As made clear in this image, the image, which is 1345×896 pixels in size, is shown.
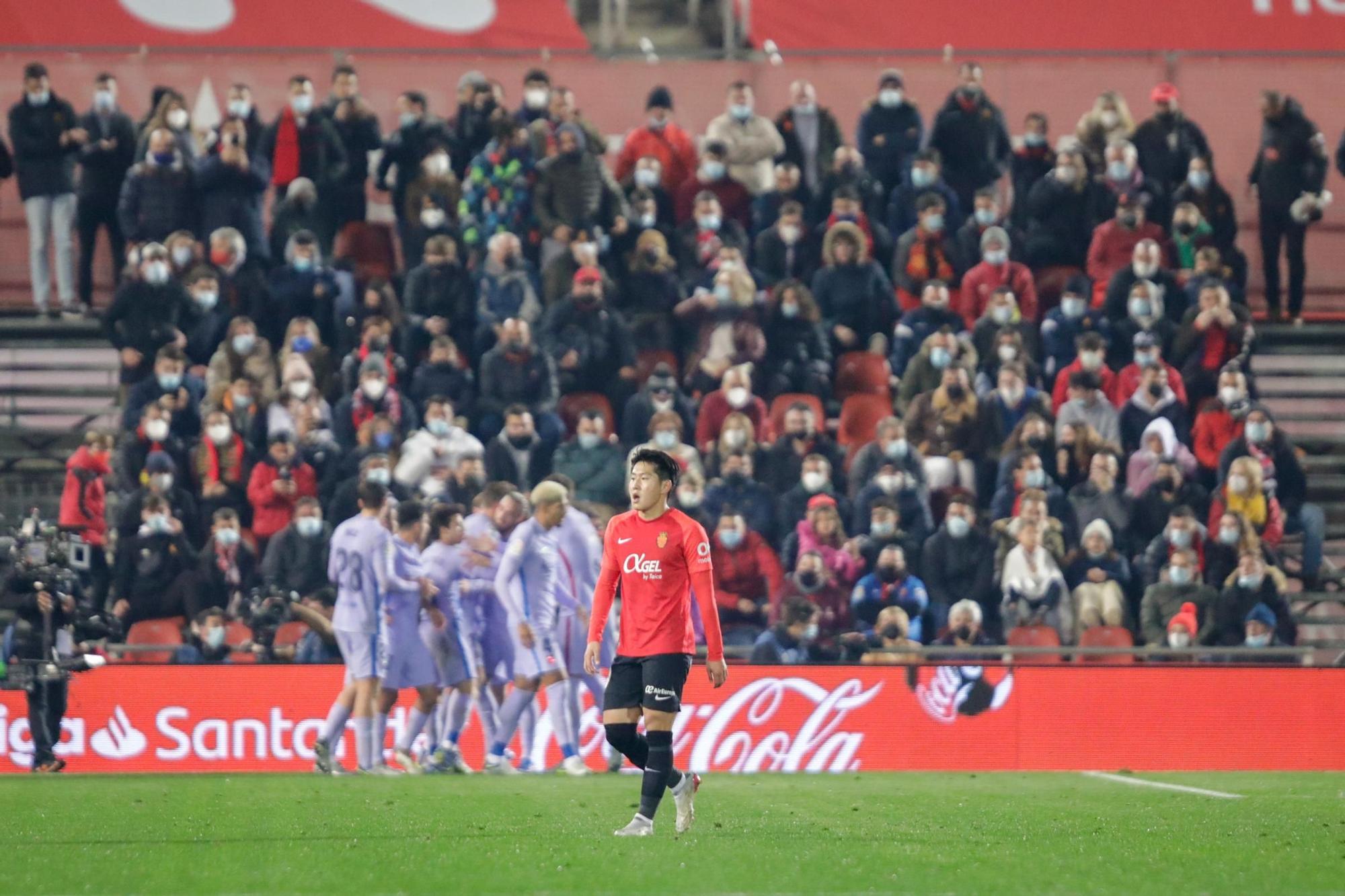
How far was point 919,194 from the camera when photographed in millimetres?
20781

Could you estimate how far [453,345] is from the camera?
19375 mm

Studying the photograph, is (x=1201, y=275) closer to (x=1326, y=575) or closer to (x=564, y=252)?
(x=1326, y=575)

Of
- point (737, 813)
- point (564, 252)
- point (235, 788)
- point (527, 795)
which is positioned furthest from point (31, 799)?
point (564, 252)

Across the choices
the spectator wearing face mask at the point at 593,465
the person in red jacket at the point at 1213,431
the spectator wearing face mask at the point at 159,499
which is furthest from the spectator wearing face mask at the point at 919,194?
the spectator wearing face mask at the point at 159,499

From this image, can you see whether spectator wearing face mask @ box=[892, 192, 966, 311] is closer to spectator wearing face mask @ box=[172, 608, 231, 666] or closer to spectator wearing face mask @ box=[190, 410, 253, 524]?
spectator wearing face mask @ box=[190, 410, 253, 524]

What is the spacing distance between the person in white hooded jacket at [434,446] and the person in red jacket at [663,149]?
3.57m

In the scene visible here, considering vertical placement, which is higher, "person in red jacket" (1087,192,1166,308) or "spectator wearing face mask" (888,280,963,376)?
"person in red jacket" (1087,192,1166,308)

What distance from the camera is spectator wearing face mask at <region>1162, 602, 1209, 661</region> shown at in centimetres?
1761

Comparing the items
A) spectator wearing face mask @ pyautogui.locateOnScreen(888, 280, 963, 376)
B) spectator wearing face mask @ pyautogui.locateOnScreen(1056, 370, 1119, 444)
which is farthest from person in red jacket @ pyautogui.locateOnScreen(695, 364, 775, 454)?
spectator wearing face mask @ pyautogui.locateOnScreen(1056, 370, 1119, 444)

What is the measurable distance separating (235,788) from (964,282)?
9.46 metres

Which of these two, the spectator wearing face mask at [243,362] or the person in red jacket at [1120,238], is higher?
the person in red jacket at [1120,238]

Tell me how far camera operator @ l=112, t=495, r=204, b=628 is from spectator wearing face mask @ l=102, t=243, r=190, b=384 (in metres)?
2.25

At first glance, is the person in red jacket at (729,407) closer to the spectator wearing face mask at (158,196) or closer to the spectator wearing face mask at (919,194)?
the spectator wearing face mask at (919,194)

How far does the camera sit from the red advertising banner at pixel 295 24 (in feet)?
74.4
